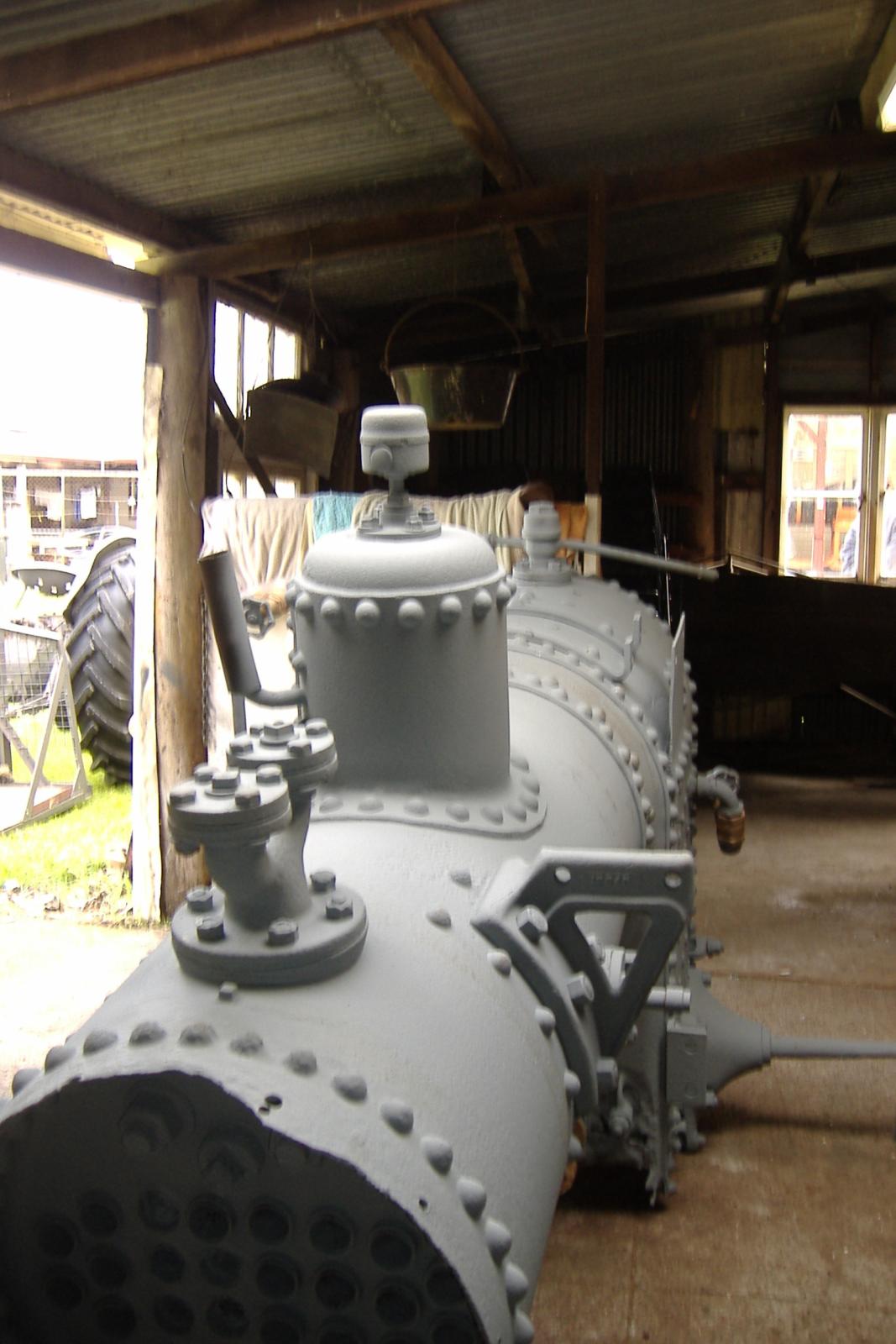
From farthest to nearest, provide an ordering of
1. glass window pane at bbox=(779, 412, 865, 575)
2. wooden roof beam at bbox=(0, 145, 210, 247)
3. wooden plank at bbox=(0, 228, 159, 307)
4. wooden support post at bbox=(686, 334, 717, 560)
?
1. glass window pane at bbox=(779, 412, 865, 575)
2. wooden support post at bbox=(686, 334, 717, 560)
3. wooden plank at bbox=(0, 228, 159, 307)
4. wooden roof beam at bbox=(0, 145, 210, 247)

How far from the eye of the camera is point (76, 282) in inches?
193

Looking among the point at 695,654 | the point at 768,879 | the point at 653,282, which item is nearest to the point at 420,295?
the point at 653,282

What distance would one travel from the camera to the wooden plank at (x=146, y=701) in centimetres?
574

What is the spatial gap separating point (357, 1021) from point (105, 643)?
6.50m

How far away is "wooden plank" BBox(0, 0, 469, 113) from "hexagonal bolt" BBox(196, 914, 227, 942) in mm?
2610

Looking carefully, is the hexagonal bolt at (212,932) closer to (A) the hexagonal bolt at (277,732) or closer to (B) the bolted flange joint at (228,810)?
(B) the bolted flange joint at (228,810)

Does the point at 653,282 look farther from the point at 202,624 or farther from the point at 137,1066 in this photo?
the point at 137,1066

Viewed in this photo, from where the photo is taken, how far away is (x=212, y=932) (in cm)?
147

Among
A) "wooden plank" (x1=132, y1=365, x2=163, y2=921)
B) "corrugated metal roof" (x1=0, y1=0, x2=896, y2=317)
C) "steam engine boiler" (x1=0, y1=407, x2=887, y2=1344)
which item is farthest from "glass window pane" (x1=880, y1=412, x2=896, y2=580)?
"steam engine boiler" (x1=0, y1=407, x2=887, y2=1344)

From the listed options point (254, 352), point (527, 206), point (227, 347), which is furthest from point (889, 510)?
point (227, 347)

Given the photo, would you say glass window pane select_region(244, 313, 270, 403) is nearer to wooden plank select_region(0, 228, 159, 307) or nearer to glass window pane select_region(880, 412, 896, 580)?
wooden plank select_region(0, 228, 159, 307)

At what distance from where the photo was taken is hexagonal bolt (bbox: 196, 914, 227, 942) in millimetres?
1474

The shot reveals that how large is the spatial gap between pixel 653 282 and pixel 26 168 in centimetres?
529

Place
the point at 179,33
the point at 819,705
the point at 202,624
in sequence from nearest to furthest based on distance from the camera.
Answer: the point at 179,33 < the point at 202,624 < the point at 819,705
